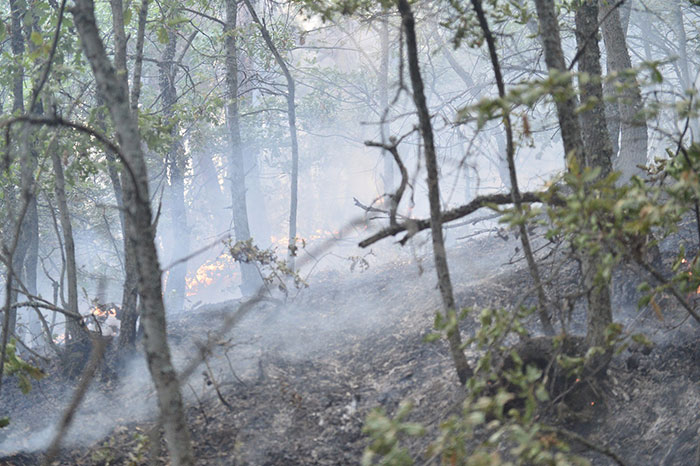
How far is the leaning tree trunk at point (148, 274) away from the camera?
2.40 meters

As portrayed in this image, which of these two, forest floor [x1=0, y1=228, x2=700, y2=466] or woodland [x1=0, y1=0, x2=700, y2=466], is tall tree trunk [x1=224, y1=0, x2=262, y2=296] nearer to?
woodland [x1=0, y1=0, x2=700, y2=466]

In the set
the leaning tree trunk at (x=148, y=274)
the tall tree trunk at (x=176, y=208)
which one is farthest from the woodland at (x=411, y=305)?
the tall tree trunk at (x=176, y=208)

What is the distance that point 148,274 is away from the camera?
2.44 m

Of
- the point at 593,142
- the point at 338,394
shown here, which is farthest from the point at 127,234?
the point at 593,142

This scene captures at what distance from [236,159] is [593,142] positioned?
813 cm

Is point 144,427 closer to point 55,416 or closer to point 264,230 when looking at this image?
point 55,416

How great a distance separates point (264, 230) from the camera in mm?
28703

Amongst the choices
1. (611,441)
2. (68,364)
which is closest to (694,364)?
(611,441)

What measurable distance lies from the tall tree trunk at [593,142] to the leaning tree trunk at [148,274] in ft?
6.81

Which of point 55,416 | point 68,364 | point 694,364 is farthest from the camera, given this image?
point 68,364

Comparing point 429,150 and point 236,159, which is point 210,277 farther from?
point 429,150

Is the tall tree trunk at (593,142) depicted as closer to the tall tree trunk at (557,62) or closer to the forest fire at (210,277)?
the tall tree trunk at (557,62)

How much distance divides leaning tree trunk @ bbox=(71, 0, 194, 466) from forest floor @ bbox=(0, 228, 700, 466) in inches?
29.7

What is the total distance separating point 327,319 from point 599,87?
205 inches
